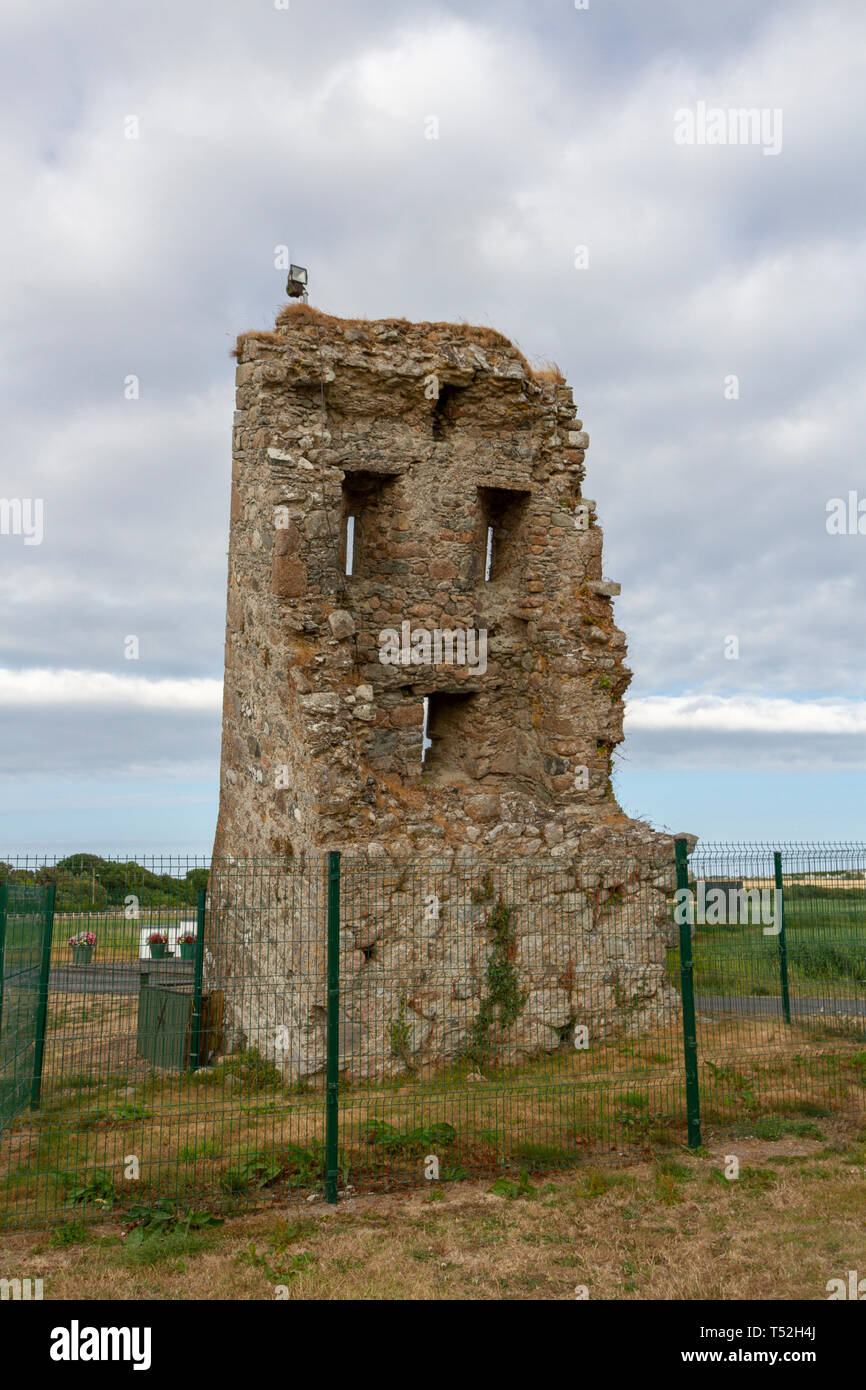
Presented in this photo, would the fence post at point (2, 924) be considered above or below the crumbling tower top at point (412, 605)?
below

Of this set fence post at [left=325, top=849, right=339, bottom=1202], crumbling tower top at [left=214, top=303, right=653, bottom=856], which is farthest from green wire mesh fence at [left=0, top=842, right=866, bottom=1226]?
crumbling tower top at [left=214, top=303, right=653, bottom=856]

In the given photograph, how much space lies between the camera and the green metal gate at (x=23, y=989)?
23.5 ft

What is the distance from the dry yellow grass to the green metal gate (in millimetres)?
1739

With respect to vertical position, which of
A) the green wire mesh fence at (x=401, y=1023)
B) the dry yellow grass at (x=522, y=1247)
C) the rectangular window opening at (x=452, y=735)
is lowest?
the dry yellow grass at (x=522, y=1247)

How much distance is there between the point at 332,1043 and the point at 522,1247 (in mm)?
1758

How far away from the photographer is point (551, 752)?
11430mm

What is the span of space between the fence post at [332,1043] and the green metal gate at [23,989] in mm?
2138

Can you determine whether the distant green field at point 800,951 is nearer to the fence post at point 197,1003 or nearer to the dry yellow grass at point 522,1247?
the dry yellow grass at point 522,1247

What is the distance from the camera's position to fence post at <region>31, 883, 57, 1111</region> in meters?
8.21

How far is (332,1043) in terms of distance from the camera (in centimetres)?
670

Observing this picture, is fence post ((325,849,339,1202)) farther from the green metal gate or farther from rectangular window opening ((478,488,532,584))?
rectangular window opening ((478,488,532,584))

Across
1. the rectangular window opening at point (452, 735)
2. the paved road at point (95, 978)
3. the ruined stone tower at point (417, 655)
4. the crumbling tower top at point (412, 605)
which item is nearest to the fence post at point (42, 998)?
the paved road at point (95, 978)

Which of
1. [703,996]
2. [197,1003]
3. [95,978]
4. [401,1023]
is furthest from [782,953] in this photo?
[95,978]

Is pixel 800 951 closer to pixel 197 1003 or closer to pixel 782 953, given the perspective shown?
pixel 782 953
